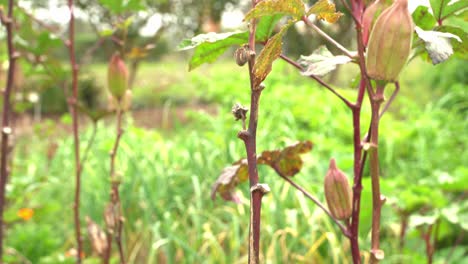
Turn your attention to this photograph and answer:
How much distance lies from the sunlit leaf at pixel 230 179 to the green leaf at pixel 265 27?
20 cm

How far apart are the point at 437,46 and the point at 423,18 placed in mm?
157

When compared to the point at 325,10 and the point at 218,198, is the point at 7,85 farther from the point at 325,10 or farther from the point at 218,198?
the point at 218,198

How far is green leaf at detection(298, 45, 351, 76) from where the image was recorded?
1.76 feet

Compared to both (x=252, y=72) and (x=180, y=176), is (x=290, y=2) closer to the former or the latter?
(x=252, y=72)

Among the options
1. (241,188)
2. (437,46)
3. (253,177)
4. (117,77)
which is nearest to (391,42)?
(437,46)

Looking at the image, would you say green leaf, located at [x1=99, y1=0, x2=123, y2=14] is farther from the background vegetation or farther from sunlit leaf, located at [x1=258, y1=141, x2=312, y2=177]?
sunlit leaf, located at [x1=258, y1=141, x2=312, y2=177]

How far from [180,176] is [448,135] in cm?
154

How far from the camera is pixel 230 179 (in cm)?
74

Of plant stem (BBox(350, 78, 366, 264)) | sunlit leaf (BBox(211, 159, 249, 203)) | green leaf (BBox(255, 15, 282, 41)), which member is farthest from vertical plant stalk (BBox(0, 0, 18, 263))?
plant stem (BBox(350, 78, 366, 264))

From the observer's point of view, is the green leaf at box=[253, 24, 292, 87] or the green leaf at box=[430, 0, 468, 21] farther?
the green leaf at box=[430, 0, 468, 21]

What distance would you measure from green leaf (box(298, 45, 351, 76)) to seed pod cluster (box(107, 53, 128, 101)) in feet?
1.54

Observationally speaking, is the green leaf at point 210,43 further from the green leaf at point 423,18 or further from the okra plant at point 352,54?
the green leaf at point 423,18

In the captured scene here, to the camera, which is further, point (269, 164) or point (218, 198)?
point (218, 198)

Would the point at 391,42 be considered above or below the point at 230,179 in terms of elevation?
above
